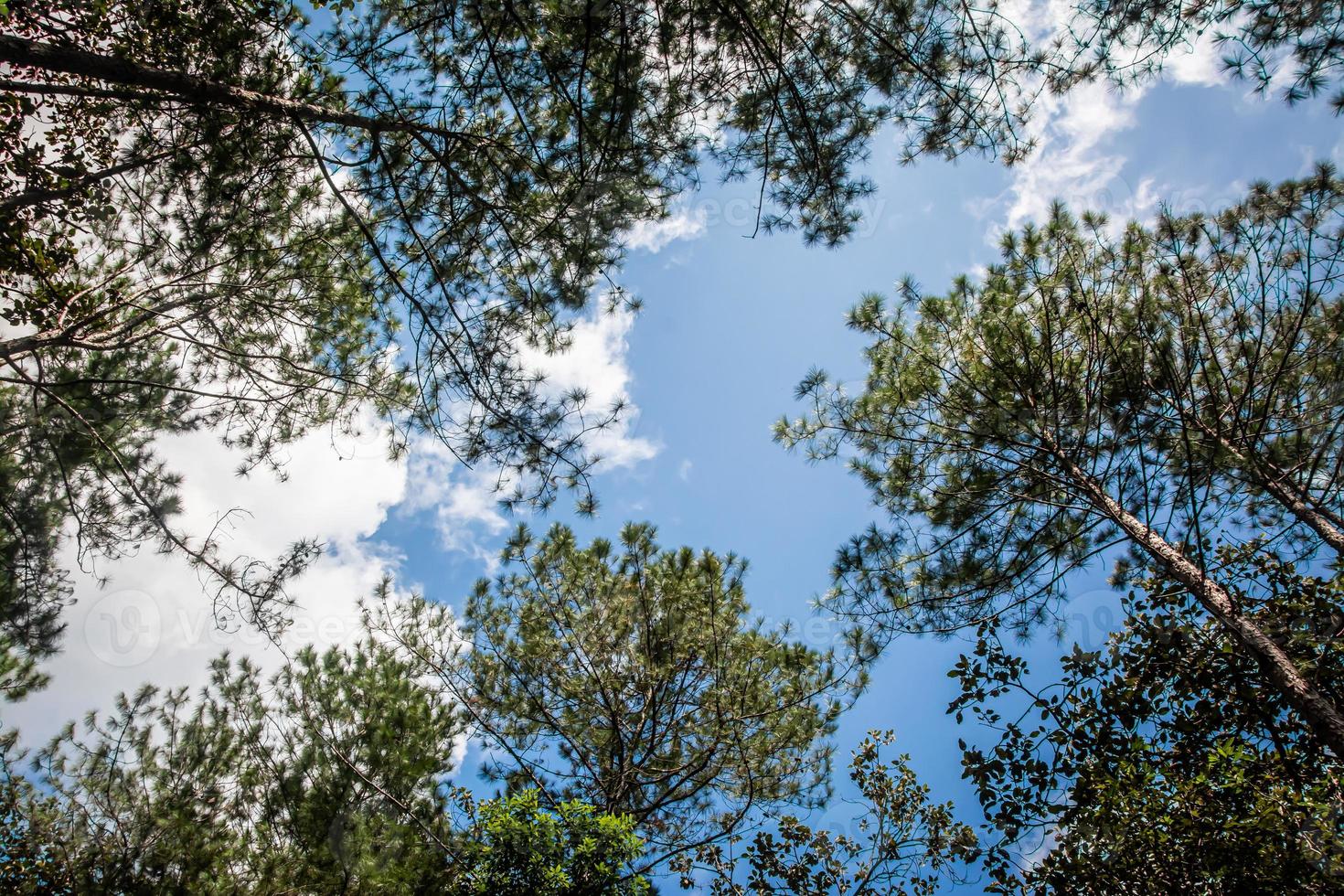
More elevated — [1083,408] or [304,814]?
[1083,408]

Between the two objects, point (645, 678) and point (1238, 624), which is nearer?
point (1238, 624)

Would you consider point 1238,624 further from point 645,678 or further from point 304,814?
point 304,814

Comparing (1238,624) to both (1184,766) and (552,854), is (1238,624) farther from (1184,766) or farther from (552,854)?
(552,854)

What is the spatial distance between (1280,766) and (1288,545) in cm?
339

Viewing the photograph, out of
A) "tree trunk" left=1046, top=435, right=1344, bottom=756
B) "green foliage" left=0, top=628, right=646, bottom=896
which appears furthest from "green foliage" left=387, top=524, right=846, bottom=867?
Answer: "tree trunk" left=1046, top=435, right=1344, bottom=756

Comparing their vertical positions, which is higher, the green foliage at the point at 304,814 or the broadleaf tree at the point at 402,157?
the broadleaf tree at the point at 402,157

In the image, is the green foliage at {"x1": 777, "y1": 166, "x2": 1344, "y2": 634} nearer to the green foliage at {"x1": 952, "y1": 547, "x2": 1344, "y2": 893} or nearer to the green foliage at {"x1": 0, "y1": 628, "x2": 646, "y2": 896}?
the green foliage at {"x1": 952, "y1": 547, "x2": 1344, "y2": 893}

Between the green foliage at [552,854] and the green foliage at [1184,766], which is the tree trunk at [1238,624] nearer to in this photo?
the green foliage at [1184,766]

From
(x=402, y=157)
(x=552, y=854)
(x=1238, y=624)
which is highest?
(x=402, y=157)

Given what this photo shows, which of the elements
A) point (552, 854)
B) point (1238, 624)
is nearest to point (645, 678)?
point (552, 854)

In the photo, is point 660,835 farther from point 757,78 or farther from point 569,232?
point 757,78

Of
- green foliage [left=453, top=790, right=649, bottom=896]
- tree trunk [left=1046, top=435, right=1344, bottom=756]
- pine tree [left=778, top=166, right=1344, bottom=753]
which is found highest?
pine tree [left=778, top=166, right=1344, bottom=753]

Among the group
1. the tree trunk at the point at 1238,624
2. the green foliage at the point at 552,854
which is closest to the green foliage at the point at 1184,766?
the tree trunk at the point at 1238,624

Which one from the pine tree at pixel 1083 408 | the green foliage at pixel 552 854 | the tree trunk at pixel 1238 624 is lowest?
the green foliage at pixel 552 854
